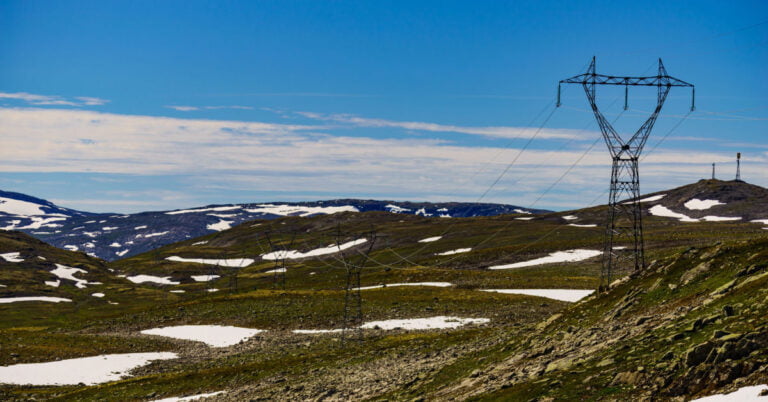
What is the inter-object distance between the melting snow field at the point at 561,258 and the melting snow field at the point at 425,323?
76.0m

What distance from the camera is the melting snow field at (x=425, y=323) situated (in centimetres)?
8344

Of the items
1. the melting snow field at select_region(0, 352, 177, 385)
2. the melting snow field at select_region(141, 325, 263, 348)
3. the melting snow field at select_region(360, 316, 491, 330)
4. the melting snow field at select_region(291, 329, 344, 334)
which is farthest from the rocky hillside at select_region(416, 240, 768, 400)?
the melting snow field at select_region(141, 325, 263, 348)

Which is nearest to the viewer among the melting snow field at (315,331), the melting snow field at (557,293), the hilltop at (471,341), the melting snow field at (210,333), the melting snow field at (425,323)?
the hilltop at (471,341)

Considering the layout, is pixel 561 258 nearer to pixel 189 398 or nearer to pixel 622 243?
pixel 622 243

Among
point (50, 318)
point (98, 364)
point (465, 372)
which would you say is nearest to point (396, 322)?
point (98, 364)

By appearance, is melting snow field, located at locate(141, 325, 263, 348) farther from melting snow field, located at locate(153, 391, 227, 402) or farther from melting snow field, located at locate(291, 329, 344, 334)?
melting snow field, located at locate(153, 391, 227, 402)

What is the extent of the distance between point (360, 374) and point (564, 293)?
207 ft

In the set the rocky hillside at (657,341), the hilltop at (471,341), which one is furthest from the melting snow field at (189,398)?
the rocky hillside at (657,341)

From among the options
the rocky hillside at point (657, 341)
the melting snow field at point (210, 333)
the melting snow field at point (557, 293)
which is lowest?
the melting snow field at point (210, 333)

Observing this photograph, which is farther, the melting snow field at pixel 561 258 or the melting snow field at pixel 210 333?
the melting snow field at pixel 561 258

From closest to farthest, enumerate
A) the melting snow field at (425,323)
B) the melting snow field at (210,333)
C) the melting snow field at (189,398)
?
the melting snow field at (189,398), the melting snow field at (425,323), the melting snow field at (210,333)

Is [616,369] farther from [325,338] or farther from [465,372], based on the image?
[325,338]

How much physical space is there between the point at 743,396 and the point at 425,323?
64.2 meters

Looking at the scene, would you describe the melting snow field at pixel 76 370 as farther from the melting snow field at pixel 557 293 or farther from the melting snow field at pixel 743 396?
the melting snow field at pixel 743 396
